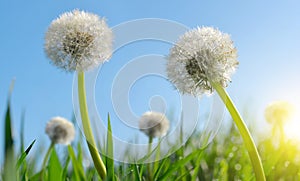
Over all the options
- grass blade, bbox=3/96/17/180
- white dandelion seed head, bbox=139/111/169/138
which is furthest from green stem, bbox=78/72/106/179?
white dandelion seed head, bbox=139/111/169/138

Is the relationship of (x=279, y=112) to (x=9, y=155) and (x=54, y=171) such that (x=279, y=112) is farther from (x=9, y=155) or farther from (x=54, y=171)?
(x=9, y=155)

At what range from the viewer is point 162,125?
9.14 ft

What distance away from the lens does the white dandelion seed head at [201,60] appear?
4.01ft

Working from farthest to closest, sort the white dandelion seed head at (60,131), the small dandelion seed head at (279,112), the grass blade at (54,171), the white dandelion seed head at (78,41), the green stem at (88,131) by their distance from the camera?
the small dandelion seed head at (279,112) → the white dandelion seed head at (60,131) → the grass blade at (54,171) → the white dandelion seed head at (78,41) → the green stem at (88,131)

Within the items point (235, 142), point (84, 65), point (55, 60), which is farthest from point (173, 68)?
point (235, 142)

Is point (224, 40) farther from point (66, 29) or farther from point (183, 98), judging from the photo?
point (183, 98)

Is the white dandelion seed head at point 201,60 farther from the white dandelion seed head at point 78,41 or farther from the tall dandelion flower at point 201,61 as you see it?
the white dandelion seed head at point 78,41

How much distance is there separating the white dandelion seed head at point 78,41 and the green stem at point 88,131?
0.22ft

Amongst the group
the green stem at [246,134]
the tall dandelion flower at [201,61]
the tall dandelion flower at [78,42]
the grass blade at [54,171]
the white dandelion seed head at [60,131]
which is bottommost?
the green stem at [246,134]

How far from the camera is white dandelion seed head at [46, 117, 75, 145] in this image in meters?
3.20

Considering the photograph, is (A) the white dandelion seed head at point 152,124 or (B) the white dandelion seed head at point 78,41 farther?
(A) the white dandelion seed head at point 152,124

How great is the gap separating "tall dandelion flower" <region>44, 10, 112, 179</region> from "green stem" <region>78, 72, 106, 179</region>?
0.03 m

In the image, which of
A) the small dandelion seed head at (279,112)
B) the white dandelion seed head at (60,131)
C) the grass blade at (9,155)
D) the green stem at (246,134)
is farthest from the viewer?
the small dandelion seed head at (279,112)

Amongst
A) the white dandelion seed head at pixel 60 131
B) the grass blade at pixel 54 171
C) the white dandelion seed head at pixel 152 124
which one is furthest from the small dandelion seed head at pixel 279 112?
the grass blade at pixel 54 171
